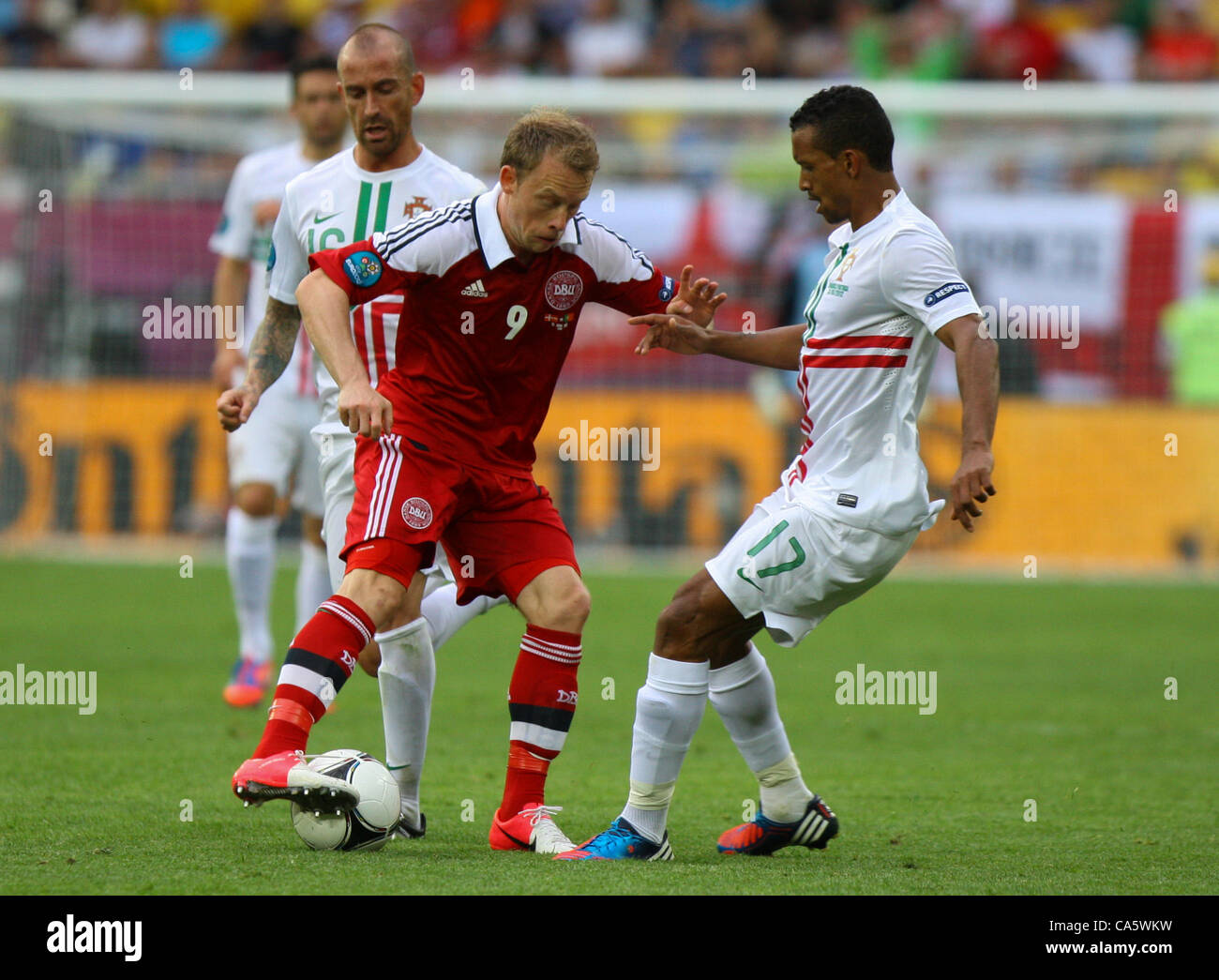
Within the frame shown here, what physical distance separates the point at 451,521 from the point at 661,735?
34.5 inches

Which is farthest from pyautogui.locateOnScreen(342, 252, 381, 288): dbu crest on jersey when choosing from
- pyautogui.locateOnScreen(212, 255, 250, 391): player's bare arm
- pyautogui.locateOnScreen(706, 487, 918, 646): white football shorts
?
pyautogui.locateOnScreen(212, 255, 250, 391): player's bare arm

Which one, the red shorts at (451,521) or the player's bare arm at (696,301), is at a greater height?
the player's bare arm at (696,301)

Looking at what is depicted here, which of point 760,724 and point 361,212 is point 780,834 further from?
point 361,212

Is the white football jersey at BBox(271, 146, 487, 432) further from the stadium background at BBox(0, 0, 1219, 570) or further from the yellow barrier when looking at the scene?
the yellow barrier

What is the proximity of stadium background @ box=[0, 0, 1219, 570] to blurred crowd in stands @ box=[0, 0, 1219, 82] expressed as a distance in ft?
9.61

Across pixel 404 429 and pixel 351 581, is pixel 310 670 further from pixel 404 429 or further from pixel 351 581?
pixel 404 429

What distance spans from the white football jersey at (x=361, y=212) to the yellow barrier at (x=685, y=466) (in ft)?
26.7

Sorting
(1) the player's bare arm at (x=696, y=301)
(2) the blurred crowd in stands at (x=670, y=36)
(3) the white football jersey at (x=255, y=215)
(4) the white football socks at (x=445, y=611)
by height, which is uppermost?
(2) the blurred crowd in stands at (x=670, y=36)

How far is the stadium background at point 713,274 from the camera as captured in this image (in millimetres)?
14195

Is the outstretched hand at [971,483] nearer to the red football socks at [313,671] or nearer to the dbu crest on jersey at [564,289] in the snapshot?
the dbu crest on jersey at [564,289]

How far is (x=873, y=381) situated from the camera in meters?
5.28

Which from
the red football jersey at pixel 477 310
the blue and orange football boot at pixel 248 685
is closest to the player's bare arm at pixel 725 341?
the red football jersey at pixel 477 310

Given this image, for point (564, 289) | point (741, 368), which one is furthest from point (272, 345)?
point (741, 368)
